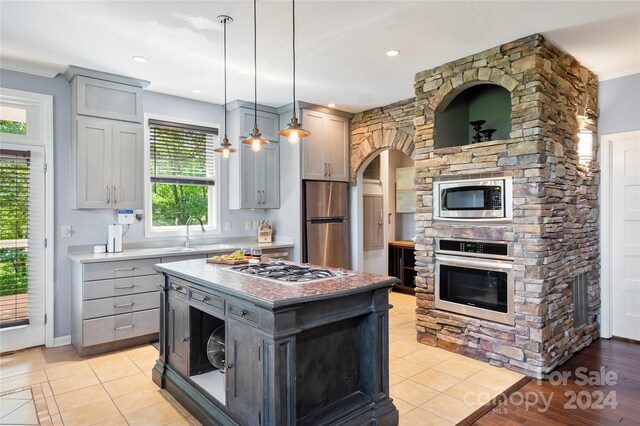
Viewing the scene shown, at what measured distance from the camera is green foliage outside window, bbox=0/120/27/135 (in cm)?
376

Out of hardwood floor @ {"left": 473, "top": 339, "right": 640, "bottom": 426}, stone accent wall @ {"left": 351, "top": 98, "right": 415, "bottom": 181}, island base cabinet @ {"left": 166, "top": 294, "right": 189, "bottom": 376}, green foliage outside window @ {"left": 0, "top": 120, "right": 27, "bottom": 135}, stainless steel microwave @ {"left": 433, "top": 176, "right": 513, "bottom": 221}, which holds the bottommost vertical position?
hardwood floor @ {"left": 473, "top": 339, "right": 640, "bottom": 426}

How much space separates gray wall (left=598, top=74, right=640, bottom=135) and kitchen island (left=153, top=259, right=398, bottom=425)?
3.29 m

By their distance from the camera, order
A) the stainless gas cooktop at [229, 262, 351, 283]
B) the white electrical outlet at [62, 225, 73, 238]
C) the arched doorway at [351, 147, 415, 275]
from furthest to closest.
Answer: the arched doorway at [351, 147, 415, 275]
the white electrical outlet at [62, 225, 73, 238]
the stainless gas cooktop at [229, 262, 351, 283]

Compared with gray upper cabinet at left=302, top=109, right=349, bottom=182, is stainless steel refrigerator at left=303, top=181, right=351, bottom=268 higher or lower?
lower

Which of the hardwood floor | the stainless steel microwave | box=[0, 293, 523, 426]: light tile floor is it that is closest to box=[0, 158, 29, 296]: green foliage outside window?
box=[0, 293, 523, 426]: light tile floor

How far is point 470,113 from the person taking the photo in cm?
427

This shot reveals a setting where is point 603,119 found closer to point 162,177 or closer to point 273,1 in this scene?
point 273,1

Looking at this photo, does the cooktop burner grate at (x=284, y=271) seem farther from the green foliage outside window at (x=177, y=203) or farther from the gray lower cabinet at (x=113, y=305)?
the green foliage outside window at (x=177, y=203)

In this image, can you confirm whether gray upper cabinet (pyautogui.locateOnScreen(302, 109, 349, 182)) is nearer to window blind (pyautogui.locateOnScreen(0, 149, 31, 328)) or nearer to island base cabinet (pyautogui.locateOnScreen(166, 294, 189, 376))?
island base cabinet (pyautogui.locateOnScreen(166, 294, 189, 376))

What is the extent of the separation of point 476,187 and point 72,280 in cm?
403

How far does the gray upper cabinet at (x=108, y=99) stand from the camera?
12.6ft

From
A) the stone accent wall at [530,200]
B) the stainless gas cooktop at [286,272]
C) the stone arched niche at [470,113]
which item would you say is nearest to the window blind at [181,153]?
the stainless gas cooktop at [286,272]

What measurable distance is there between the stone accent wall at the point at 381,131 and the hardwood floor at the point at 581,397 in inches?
105

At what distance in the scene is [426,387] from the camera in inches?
119
